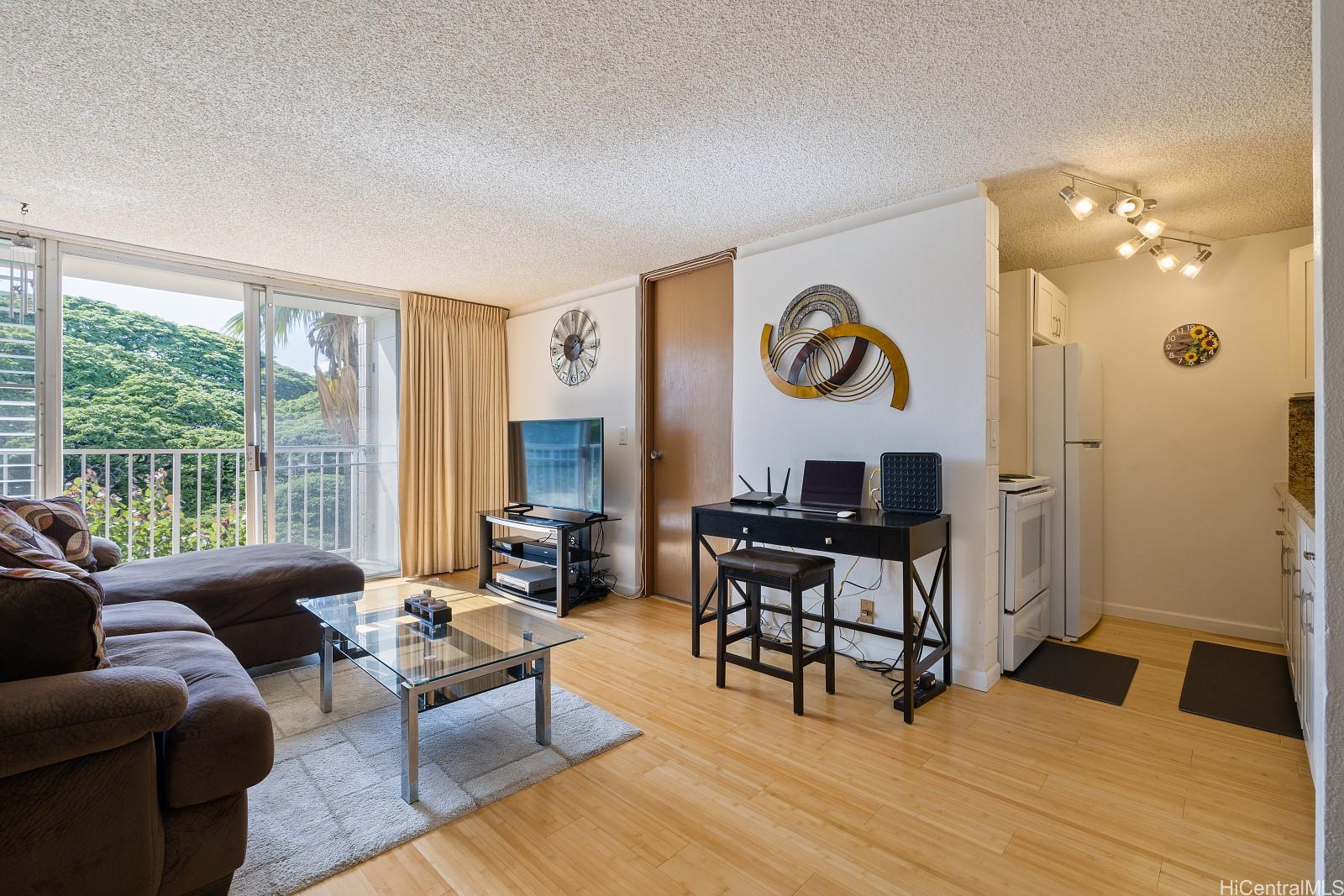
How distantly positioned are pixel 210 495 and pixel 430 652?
3.11m

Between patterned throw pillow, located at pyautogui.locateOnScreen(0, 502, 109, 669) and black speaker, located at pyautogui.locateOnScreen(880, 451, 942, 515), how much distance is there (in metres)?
2.70

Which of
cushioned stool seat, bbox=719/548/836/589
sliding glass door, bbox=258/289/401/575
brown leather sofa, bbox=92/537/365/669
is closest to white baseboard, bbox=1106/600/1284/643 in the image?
cushioned stool seat, bbox=719/548/836/589

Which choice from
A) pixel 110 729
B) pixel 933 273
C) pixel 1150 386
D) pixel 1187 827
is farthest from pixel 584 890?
pixel 1150 386

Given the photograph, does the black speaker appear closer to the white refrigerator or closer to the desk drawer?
the desk drawer

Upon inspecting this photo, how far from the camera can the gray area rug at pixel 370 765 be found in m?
1.64

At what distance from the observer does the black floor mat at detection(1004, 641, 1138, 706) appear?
269 centimetres

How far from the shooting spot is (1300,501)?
7.47 ft

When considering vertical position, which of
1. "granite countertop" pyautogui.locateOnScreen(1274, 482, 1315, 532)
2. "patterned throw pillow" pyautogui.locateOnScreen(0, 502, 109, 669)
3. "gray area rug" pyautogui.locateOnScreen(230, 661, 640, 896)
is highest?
"granite countertop" pyautogui.locateOnScreen(1274, 482, 1315, 532)

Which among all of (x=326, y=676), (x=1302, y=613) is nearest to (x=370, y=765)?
(x=326, y=676)

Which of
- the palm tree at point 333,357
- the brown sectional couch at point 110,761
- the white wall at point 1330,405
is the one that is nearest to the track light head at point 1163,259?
the white wall at point 1330,405

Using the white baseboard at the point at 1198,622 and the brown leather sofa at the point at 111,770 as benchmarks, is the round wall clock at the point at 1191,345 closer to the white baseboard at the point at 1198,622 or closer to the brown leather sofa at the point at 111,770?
the white baseboard at the point at 1198,622

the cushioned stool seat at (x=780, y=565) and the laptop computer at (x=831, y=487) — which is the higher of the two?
the laptop computer at (x=831, y=487)

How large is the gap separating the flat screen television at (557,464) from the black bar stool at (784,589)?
5.47 ft

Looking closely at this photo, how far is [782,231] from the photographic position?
340cm
